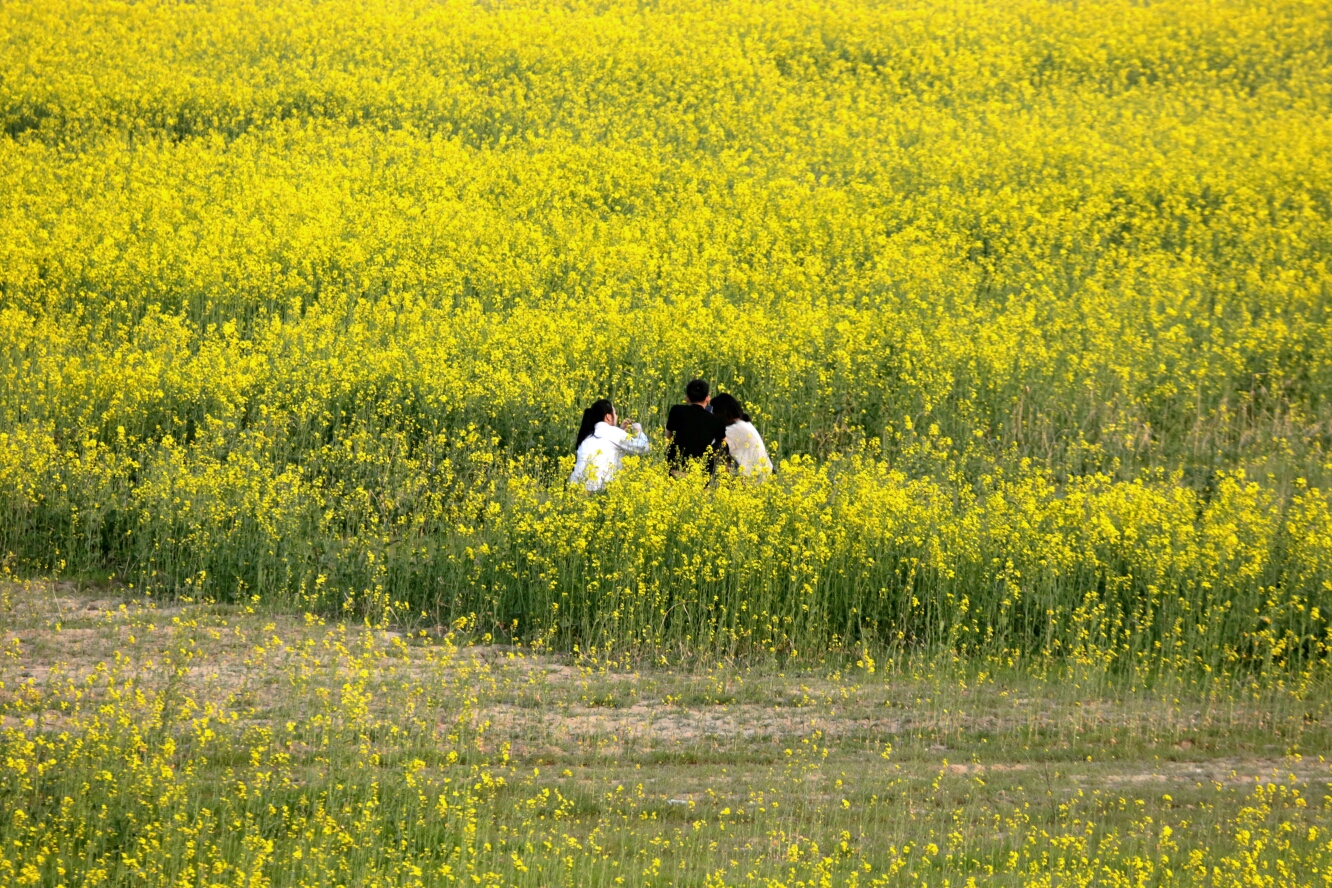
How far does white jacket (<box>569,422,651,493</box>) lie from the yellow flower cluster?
14.1 inches

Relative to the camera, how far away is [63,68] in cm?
2909

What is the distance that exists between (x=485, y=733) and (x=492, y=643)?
2.12 metres

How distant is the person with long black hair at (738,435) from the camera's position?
1283cm

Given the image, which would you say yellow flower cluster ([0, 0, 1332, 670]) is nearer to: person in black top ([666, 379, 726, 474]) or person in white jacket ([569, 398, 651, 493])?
person in white jacket ([569, 398, 651, 493])

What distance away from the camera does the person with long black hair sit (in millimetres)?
12828

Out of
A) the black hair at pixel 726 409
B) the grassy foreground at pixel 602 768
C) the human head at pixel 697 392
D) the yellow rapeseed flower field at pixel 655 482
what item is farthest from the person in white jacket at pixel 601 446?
the grassy foreground at pixel 602 768

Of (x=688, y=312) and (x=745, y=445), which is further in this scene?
(x=688, y=312)

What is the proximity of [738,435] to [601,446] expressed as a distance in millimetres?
1239

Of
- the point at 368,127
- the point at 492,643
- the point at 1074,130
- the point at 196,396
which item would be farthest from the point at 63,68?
the point at 492,643

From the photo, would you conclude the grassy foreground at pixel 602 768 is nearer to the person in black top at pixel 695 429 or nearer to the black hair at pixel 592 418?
the black hair at pixel 592 418

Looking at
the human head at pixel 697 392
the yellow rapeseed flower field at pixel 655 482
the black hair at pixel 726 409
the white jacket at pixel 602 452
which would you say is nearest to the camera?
the yellow rapeseed flower field at pixel 655 482

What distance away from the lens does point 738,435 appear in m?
12.9

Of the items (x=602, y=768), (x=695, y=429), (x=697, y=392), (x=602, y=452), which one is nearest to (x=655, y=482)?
(x=602, y=452)

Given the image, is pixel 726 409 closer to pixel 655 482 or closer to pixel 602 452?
pixel 602 452
